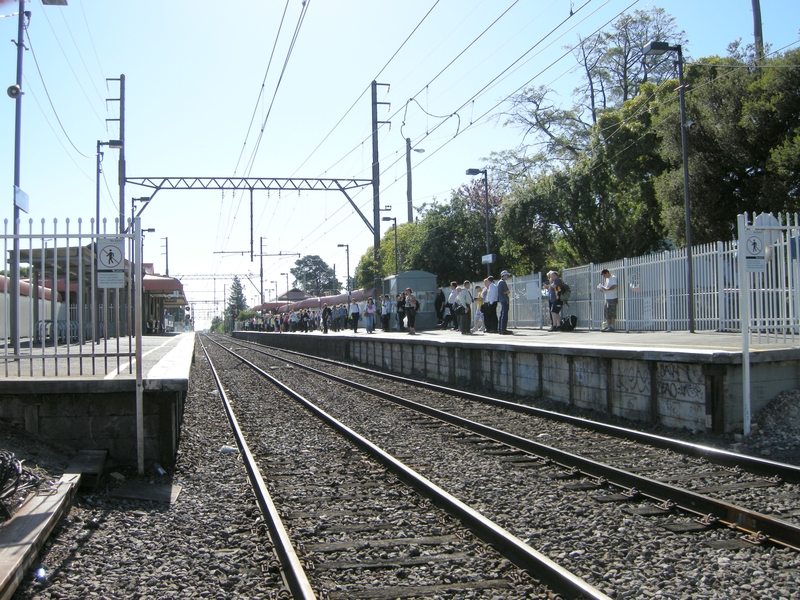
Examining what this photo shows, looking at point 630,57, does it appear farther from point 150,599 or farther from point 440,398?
point 150,599

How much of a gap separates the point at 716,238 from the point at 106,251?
23256 millimetres

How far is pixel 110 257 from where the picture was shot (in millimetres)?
6852

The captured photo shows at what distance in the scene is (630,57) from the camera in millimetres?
42219

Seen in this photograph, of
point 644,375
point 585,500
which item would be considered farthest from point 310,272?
point 585,500

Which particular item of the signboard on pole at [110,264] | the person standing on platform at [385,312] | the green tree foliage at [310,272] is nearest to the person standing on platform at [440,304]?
the person standing on platform at [385,312]

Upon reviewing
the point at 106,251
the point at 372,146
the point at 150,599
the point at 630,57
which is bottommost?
the point at 150,599

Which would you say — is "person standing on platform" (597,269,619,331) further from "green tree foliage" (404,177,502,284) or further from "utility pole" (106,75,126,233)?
"green tree foliage" (404,177,502,284)

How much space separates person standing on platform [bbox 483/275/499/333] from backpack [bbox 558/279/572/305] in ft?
6.02

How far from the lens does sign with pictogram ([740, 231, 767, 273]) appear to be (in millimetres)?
8266

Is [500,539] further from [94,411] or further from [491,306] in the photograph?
[491,306]

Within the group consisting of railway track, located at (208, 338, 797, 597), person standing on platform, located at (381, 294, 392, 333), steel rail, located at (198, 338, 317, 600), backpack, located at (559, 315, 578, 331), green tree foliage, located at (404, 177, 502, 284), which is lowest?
railway track, located at (208, 338, 797, 597)

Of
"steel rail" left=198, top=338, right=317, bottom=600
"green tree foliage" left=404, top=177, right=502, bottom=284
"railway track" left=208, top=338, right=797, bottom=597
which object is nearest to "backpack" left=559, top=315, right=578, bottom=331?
"railway track" left=208, top=338, right=797, bottom=597

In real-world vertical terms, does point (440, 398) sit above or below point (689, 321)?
below

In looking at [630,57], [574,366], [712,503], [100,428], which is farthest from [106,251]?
[630,57]
